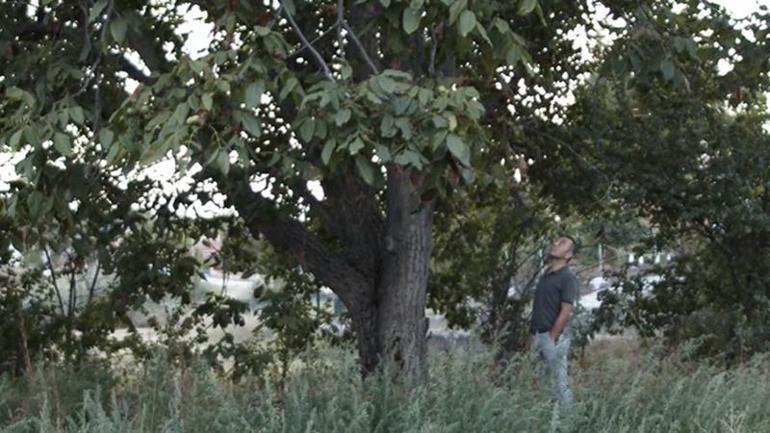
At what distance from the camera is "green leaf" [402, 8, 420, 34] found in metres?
6.80

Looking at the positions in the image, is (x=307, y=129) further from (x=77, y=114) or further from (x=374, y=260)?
(x=374, y=260)

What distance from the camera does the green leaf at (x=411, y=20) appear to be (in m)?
6.80

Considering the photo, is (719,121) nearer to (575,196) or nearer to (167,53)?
(575,196)

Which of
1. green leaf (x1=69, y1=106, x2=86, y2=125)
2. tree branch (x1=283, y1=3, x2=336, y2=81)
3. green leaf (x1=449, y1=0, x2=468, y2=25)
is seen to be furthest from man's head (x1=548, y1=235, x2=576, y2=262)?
green leaf (x1=69, y1=106, x2=86, y2=125)

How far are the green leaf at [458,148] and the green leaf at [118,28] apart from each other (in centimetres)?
215

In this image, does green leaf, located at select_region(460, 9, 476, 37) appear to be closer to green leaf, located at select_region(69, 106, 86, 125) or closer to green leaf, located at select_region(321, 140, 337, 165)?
green leaf, located at select_region(321, 140, 337, 165)

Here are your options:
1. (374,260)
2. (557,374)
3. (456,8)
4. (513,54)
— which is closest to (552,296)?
(374,260)

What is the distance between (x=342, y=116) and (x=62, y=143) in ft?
5.11

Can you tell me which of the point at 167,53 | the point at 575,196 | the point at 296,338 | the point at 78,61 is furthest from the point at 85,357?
the point at 575,196

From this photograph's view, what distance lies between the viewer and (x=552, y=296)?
974cm

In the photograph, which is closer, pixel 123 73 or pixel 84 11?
pixel 84 11

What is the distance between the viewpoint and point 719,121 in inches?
520

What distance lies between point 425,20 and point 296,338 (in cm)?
620

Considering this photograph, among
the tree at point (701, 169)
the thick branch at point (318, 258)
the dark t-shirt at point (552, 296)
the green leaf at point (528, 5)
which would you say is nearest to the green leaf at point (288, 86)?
the green leaf at point (528, 5)
